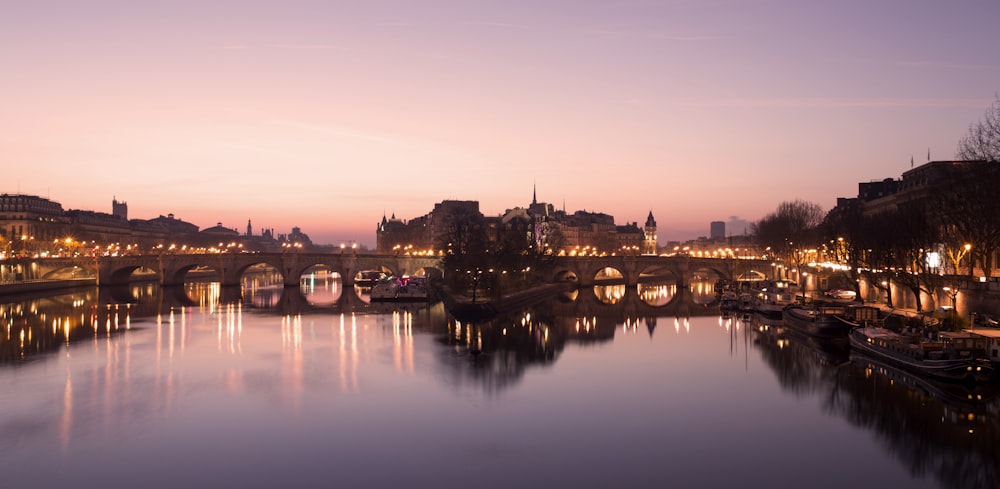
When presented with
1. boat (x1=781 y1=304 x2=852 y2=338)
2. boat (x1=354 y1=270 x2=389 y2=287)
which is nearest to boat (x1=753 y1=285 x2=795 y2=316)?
boat (x1=781 y1=304 x2=852 y2=338)

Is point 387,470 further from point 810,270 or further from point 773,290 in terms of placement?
point 810,270

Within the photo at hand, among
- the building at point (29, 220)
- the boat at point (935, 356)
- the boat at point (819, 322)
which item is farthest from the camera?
the building at point (29, 220)

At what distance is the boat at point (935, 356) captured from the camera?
3597 cm

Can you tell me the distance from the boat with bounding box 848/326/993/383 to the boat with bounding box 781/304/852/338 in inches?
353

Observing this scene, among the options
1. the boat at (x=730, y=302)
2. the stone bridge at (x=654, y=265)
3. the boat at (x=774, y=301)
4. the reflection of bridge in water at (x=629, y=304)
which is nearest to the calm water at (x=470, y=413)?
A: the boat at (x=774, y=301)

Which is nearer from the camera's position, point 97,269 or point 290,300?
point 290,300

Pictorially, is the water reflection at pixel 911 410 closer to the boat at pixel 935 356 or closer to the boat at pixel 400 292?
the boat at pixel 935 356

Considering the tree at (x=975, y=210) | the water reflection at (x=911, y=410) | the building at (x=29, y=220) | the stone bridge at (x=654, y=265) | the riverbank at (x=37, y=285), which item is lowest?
the water reflection at (x=911, y=410)

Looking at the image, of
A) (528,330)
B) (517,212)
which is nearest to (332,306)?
(528,330)

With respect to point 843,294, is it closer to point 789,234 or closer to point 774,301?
point 774,301

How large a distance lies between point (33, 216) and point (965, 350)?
158638 millimetres

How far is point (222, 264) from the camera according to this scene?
113312mm

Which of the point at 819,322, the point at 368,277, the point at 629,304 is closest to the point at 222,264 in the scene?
the point at 368,277

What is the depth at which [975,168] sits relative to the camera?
4869 cm
